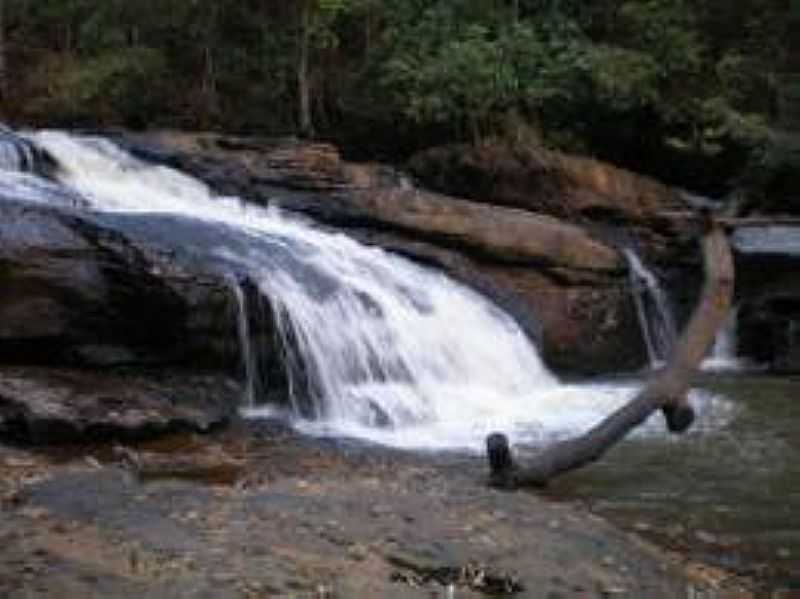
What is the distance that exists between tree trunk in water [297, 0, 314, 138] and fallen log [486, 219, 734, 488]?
18.0 meters

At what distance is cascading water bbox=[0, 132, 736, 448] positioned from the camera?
17.0m

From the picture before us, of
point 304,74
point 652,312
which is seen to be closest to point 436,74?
point 304,74

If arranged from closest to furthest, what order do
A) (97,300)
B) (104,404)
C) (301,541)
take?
(301,541)
(104,404)
(97,300)

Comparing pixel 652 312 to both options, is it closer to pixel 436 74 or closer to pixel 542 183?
pixel 542 183

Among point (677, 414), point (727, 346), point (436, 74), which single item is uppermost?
point (436, 74)

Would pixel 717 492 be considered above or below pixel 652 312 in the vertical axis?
above

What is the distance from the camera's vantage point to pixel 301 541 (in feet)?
31.8

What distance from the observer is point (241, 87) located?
31.3 metres

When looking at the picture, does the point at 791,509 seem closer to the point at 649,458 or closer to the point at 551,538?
the point at 649,458

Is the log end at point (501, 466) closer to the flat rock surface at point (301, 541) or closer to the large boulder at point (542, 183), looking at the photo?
the flat rock surface at point (301, 541)

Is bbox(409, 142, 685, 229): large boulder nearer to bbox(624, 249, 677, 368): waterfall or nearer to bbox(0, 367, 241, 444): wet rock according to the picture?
bbox(624, 249, 677, 368): waterfall

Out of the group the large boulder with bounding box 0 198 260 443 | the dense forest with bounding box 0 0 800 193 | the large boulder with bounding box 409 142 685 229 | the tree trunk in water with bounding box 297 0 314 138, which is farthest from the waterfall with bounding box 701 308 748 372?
the large boulder with bounding box 0 198 260 443

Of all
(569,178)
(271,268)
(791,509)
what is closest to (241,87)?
(569,178)

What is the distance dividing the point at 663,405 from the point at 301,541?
3.38 meters
